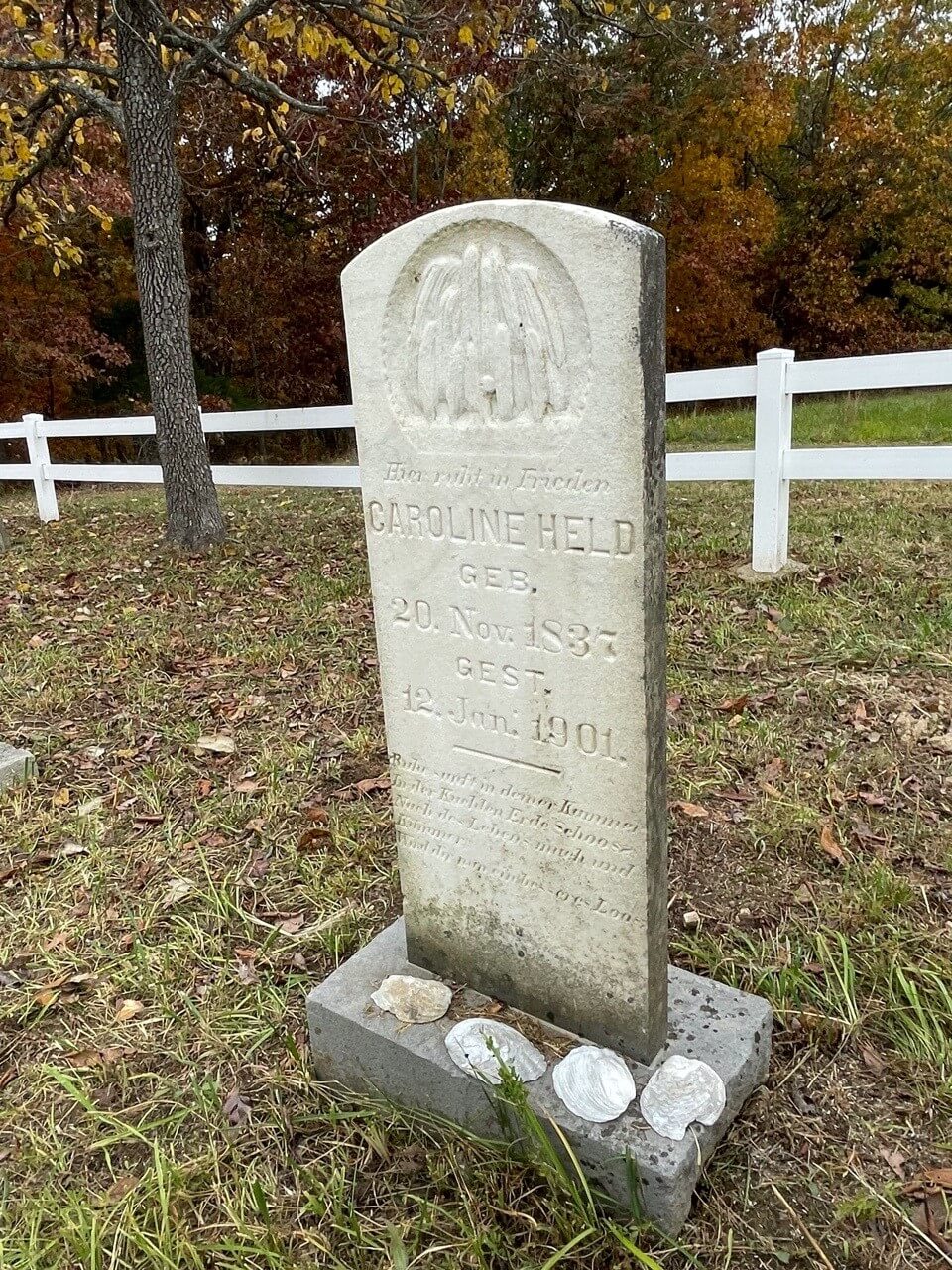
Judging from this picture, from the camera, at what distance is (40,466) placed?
9.73 metres

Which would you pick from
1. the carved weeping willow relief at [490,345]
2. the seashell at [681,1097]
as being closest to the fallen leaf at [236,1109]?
the seashell at [681,1097]

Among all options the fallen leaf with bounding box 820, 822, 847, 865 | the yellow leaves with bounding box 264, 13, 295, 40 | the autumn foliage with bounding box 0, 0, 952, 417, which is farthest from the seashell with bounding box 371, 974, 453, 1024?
the autumn foliage with bounding box 0, 0, 952, 417

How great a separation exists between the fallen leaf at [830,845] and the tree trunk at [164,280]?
5886 millimetres

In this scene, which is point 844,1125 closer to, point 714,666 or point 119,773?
point 714,666

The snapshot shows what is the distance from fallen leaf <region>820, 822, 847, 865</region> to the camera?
309 centimetres

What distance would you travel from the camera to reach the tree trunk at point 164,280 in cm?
687

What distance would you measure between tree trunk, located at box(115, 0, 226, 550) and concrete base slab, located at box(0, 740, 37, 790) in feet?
12.3

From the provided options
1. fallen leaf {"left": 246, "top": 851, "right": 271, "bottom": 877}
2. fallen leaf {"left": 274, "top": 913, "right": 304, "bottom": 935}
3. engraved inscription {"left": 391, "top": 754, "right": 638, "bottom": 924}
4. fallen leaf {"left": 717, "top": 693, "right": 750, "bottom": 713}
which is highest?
engraved inscription {"left": 391, "top": 754, "right": 638, "bottom": 924}

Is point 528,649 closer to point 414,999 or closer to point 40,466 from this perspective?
point 414,999

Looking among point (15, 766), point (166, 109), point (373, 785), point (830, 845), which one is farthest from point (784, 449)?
point (166, 109)

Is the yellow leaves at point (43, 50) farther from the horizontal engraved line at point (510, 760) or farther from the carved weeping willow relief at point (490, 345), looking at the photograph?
the horizontal engraved line at point (510, 760)

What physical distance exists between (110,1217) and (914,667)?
13.2 feet

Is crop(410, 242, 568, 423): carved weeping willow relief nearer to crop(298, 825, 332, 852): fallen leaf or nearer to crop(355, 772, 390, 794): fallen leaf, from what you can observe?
crop(298, 825, 332, 852): fallen leaf

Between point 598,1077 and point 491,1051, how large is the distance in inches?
10.7
